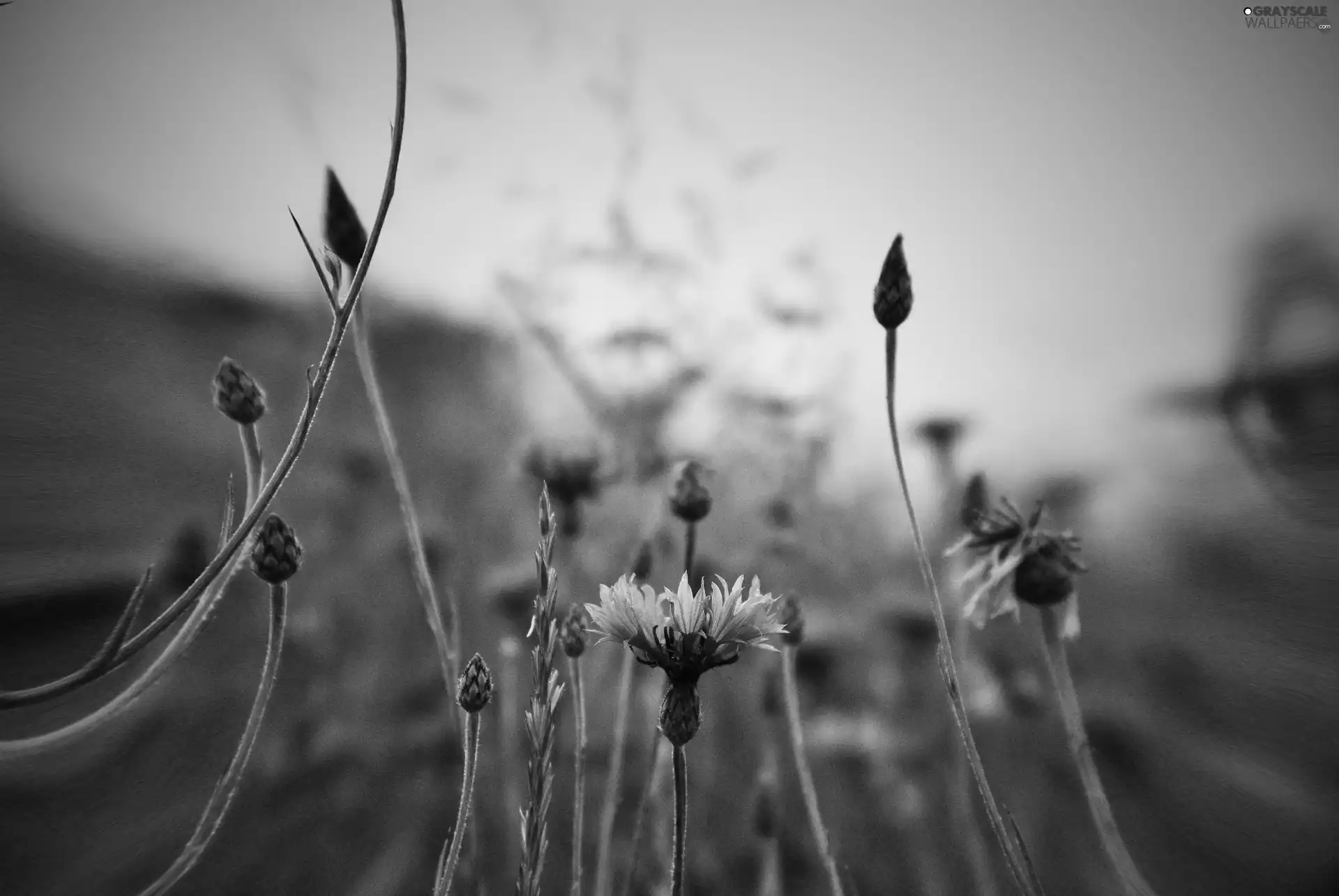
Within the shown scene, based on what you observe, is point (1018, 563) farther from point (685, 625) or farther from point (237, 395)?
point (237, 395)

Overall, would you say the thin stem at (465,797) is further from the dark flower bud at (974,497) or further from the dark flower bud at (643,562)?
the dark flower bud at (974,497)

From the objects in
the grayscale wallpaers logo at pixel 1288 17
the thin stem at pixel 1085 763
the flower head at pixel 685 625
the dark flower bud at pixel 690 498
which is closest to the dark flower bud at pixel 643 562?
the dark flower bud at pixel 690 498

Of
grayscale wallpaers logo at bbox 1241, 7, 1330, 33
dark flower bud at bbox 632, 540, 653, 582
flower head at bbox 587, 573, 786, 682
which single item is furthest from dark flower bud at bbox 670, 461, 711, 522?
grayscale wallpaers logo at bbox 1241, 7, 1330, 33

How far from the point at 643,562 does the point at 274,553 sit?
0.98 feet

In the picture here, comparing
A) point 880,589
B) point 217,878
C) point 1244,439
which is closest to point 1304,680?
point 1244,439

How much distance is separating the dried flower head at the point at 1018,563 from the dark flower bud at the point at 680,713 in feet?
0.75

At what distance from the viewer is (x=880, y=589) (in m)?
0.92

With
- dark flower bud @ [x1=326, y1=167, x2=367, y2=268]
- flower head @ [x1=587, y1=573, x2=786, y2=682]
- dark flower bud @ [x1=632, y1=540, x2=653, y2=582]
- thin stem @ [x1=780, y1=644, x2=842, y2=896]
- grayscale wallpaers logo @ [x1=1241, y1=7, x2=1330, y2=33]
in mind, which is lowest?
thin stem @ [x1=780, y1=644, x2=842, y2=896]

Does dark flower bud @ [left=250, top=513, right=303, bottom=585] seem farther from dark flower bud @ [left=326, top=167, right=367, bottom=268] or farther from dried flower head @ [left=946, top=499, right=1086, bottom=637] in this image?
dried flower head @ [left=946, top=499, right=1086, bottom=637]

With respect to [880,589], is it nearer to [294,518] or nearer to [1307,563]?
[1307,563]

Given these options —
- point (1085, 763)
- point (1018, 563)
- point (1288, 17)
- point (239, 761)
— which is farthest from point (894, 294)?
point (1288, 17)

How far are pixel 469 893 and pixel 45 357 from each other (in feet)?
1.67

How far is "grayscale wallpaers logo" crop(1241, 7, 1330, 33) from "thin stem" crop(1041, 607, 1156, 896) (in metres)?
0.64

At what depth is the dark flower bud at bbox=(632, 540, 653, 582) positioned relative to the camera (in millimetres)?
558
